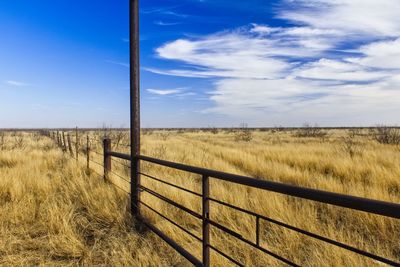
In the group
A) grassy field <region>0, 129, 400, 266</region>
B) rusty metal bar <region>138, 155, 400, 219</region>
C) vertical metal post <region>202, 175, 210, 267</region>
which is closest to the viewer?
rusty metal bar <region>138, 155, 400, 219</region>

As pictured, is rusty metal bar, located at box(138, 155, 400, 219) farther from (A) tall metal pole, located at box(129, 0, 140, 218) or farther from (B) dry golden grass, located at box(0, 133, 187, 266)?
(A) tall metal pole, located at box(129, 0, 140, 218)

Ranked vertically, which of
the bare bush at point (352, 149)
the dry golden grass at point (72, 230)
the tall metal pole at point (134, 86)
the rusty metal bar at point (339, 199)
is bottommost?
the dry golden grass at point (72, 230)

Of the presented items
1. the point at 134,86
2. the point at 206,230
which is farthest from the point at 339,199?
the point at 134,86

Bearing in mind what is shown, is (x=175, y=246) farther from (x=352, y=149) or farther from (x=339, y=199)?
(x=352, y=149)

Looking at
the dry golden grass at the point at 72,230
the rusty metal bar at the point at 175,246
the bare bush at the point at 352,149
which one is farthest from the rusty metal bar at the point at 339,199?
the bare bush at the point at 352,149

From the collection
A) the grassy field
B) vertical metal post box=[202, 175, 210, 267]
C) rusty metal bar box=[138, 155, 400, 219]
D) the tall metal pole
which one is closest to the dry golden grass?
the grassy field

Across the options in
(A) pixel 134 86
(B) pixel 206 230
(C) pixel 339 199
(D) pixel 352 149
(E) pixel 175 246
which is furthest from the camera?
(D) pixel 352 149

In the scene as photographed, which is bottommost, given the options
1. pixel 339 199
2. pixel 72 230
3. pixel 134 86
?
pixel 72 230

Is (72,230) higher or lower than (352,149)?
lower

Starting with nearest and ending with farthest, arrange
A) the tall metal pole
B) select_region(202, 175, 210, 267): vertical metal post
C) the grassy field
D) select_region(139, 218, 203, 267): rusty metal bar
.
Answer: select_region(202, 175, 210, 267): vertical metal post
select_region(139, 218, 203, 267): rusty metal bar
the grassy field
the tall metal pole

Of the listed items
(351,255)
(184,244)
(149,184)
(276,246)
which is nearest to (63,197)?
(149,184)

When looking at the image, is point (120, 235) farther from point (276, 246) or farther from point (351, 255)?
point (351, 255)

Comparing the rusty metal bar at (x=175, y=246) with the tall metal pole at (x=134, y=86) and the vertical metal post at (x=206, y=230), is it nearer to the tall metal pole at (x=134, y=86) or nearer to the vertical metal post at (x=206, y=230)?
the vertical metal post at (x=206, y=230)

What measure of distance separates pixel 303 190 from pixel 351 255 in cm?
250
